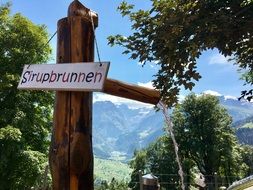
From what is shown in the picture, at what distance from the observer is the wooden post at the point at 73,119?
11.0ft

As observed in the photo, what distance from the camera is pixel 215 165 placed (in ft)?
169

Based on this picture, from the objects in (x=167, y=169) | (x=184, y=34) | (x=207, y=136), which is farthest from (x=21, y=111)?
(x=167, y=169)

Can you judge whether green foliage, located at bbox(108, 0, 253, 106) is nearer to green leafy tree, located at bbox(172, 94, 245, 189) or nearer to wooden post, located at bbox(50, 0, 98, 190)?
wooden post, located at bbox(50, 0, 98, 190)

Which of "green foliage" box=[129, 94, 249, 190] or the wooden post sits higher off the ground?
"green foliage" box=[129, 94, 249, 190]

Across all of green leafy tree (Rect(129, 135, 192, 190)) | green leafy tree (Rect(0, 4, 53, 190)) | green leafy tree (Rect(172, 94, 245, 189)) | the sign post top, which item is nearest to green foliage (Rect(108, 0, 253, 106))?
the sign post top

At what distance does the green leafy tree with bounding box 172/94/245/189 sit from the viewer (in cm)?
5138

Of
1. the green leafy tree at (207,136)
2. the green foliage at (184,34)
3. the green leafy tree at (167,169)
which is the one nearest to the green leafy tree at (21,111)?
the green foliage at (184,34)

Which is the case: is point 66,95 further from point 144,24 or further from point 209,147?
point 209,147

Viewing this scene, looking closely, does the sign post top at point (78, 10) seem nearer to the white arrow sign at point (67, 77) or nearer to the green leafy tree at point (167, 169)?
the white arrow sign at point (67, 77)

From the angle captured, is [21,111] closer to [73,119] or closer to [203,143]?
[73,119]

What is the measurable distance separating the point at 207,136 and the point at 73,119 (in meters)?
50.4

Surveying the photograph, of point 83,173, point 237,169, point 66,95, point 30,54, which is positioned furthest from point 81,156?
point 237,169

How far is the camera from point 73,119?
3.45m

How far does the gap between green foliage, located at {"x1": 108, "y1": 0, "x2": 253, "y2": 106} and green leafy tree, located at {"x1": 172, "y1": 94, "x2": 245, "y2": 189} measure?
45094mm
